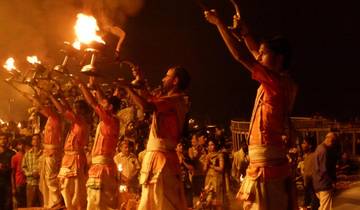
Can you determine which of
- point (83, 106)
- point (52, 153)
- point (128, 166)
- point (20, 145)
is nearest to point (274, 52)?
point (83, 106)

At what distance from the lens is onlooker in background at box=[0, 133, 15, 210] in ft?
28.4

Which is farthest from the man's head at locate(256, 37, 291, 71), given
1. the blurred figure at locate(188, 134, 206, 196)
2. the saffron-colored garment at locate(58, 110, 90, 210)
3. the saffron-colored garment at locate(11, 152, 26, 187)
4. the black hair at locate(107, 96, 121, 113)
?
the saffron-colored garment at locate(11, 152, 26, 187)

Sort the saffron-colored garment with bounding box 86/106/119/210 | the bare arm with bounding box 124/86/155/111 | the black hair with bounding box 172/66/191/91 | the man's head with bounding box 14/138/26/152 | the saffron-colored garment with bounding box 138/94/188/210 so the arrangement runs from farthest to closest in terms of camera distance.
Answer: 1. the man's head with bounding box 14/138/26/152
2. the saffron-colored garment with bounding box 86/106/119/210
3. the black hair with bounding box 172/66/191/91
4. the saffron-colored garment with bounding box 138/94/188/210
5. the bare arm with bounding box 124/86/155/111

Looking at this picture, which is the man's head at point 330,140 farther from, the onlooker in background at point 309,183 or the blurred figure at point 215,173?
the blurred figure at point 215,173

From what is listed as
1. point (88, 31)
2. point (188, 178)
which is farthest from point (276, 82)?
point (188, 178)

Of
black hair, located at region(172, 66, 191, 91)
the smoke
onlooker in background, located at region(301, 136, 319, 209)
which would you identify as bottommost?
onlooker in background, located at region(301, 136, 319, 209)

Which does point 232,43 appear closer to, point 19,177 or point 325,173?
point 325,173

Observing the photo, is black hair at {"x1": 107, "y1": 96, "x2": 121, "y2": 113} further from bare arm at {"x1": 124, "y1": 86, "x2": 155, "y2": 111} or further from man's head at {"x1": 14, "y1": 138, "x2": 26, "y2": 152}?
man's head at {"x1": 14, "y1": 138, "x2": 26, "y2": 152}

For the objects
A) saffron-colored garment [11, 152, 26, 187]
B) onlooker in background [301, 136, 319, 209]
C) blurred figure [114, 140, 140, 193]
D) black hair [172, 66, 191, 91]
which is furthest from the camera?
saffron-colored garment [11, 152, 26, 187]

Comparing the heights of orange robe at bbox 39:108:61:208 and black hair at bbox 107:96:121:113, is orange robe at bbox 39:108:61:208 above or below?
below

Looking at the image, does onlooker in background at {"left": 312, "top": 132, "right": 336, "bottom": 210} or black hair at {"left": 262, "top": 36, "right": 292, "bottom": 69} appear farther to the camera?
onlooker in background at {"left": 312, "top": 132, "right": 336, "bottom": 210}

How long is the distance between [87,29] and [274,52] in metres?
1.96

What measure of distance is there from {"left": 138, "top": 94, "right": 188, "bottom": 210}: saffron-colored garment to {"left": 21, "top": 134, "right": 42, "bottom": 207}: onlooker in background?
656 centimetres

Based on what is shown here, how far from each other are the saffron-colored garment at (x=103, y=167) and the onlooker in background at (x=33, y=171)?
4.49 m
